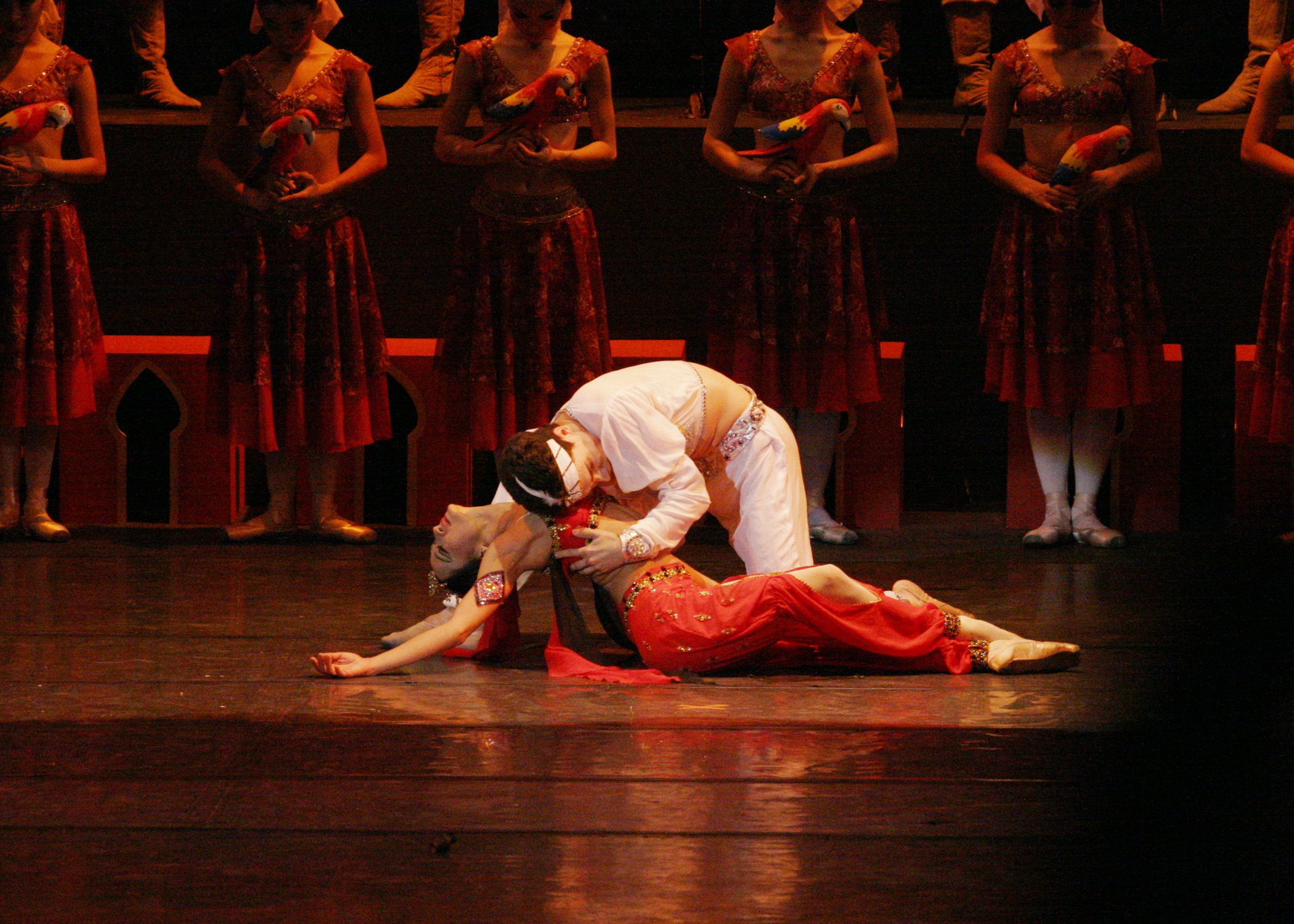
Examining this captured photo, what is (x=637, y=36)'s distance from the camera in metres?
6.89

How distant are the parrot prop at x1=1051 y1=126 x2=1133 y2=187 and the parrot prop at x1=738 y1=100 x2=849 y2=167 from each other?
58 cm

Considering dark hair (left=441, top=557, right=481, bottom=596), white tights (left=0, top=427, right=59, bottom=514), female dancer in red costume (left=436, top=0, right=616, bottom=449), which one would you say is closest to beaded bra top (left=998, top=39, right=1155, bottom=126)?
female dancer in red costume (left=436, top=0, right=616, bottom=449)

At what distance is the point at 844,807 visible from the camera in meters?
2.68

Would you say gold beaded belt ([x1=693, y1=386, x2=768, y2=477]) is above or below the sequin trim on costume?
above

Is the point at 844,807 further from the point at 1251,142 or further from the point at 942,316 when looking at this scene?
the point at 942,316

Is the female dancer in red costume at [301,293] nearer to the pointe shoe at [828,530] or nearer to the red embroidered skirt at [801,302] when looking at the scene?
the red embroidered skirt at [801,302]

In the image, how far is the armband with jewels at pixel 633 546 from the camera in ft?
11.6

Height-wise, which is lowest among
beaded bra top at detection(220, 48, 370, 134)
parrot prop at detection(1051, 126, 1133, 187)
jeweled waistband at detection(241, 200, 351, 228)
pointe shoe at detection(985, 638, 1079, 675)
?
pointe shoe at detection(985, 638, 1079, 675)

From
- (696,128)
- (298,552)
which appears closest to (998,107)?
(696,128)

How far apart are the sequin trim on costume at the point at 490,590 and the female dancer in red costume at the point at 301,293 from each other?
1650 millimetres

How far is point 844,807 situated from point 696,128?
3536 mm

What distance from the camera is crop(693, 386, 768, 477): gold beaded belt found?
392 centimetres

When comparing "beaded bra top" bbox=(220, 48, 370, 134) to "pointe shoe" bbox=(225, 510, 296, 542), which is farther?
"pointe shoe" bbox=(225, 510, 296, 542)

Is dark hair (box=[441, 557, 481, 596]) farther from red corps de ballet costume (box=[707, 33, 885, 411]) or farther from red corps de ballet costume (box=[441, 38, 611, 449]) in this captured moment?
red corps de ballet costume (box=[707, 33, 885, 411])
